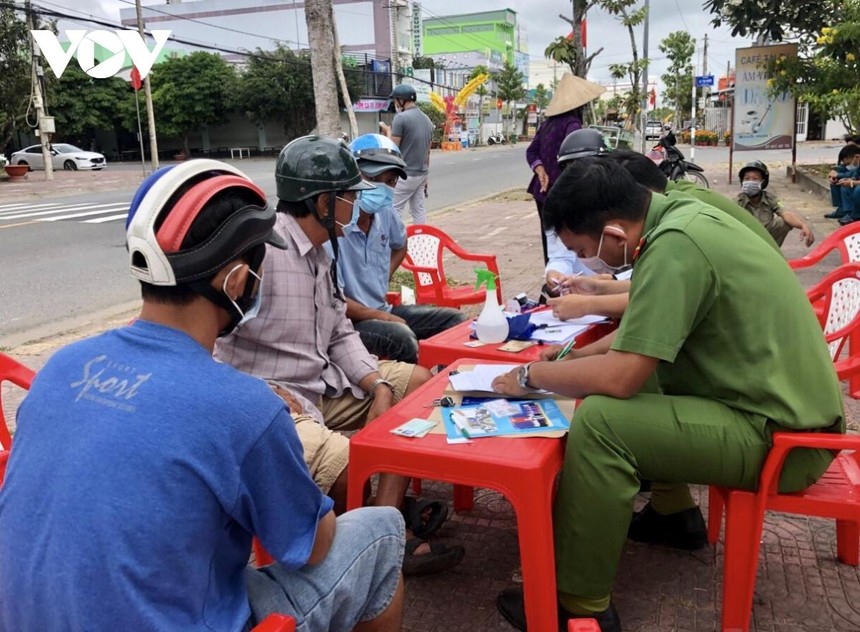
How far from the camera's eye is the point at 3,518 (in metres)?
1.27

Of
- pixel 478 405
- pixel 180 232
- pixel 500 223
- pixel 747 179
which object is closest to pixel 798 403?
pixel 478 405

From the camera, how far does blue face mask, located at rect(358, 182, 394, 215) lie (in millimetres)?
3570

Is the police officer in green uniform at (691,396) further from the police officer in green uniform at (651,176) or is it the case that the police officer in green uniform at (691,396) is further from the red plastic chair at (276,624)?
the red plastic chair at (276,624)

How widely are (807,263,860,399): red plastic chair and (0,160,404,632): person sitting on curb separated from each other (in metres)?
2.49

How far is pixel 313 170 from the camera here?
2.60 metres

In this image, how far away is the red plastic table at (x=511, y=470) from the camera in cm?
200

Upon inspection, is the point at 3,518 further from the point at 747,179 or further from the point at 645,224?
the point at 747,179

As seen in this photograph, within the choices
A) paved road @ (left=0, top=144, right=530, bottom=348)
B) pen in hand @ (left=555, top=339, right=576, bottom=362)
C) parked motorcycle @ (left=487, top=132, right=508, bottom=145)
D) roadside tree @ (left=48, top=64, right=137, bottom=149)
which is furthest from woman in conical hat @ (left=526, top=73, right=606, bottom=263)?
parked motorcycle @ (left=487, top=132, right=508, bottom=145)

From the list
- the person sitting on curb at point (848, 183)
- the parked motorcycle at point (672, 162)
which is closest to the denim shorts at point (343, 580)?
the parked motorcycle at point (672, 162)

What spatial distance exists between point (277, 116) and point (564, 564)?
38631 mm

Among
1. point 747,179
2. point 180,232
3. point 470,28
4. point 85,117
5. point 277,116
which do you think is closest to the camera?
point 180,232

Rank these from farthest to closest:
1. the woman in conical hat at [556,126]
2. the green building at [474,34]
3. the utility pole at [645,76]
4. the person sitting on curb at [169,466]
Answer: the green building at [474,34]
the utility pole at [645,76]
the woman in conical hat at [556,126]
the person sitting on curb at [169,466]

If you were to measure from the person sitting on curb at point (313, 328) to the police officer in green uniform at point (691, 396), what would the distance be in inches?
26.2

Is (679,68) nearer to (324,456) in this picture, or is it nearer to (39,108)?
(39,108)
